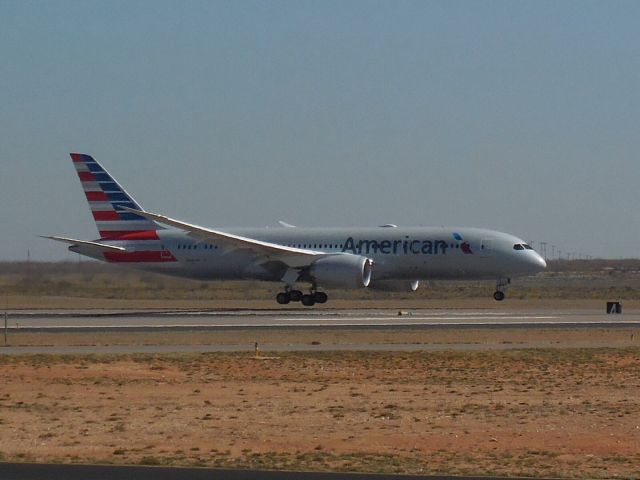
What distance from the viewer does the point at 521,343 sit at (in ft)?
113

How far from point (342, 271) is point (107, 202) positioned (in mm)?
14164

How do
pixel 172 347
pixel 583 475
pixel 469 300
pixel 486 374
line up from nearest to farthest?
pixel 583 475
pixel 486 374
pixel 172 347
pixel 469 300

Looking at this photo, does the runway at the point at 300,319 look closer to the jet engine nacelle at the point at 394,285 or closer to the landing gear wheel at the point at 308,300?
the landing gear wheel at the point at 308,300

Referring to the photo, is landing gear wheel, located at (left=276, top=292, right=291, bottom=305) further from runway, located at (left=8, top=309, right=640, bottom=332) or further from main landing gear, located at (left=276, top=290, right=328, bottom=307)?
runway, located at (left=8, top=309, right=640, bottom=332)

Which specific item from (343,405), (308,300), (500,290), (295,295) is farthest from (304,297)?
(343,405)

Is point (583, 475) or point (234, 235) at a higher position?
point (234, 235)

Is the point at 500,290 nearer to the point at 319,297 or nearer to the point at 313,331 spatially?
the point at 319,297

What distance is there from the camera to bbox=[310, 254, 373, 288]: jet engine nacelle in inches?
2090

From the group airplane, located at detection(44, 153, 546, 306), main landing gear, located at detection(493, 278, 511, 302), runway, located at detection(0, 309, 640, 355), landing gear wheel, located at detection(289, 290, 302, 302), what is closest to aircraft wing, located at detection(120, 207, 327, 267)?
airplane, located at detection(44, 153, 546, 306)

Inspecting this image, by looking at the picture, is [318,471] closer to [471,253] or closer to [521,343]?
[521,343]

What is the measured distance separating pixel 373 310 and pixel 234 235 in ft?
26.2

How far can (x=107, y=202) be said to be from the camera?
60219mm

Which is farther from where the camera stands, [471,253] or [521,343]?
[471,253]

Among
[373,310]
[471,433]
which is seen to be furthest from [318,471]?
[373,310]
